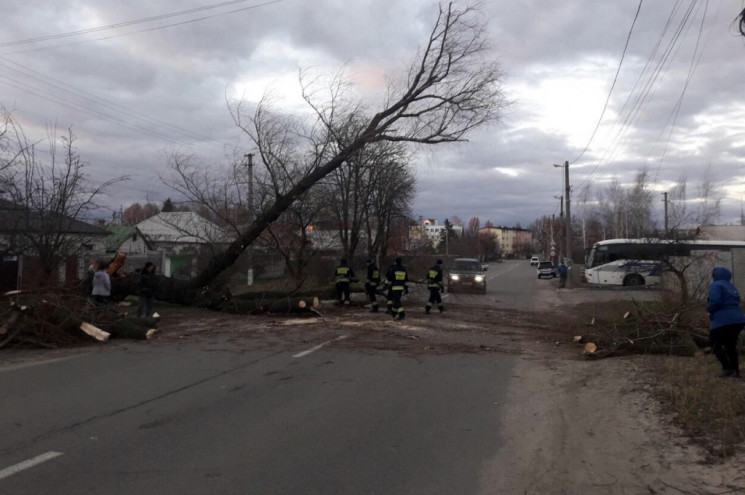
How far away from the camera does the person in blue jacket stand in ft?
26.0

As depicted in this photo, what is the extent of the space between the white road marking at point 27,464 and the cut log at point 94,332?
7429 millimetres

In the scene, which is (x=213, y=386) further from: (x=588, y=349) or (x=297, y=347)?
(x=588, y=349)

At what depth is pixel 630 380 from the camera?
336 inches

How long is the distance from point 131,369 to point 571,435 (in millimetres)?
6850

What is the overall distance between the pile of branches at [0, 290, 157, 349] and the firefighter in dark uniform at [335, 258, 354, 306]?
6764mm

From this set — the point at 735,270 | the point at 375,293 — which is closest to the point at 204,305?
the point at 375,293

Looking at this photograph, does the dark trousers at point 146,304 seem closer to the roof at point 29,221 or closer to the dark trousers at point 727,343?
the roof at point 29,221

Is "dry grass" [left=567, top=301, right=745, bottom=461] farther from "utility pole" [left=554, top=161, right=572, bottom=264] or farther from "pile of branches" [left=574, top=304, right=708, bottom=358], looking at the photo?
"utility pole" [left=554, top=161, right=572, bottom=264]

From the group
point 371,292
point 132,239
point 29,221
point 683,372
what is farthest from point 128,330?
point 132,239

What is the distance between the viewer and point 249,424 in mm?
6320

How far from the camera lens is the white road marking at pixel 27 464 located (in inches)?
189

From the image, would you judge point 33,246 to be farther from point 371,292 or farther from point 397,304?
point 397,304

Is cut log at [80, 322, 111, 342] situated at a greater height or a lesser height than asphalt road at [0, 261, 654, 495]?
greater

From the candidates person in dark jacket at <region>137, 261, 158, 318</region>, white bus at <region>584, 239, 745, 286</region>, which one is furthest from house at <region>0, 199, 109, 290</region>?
white bus at <region>584, 239, 745, 286</region>
